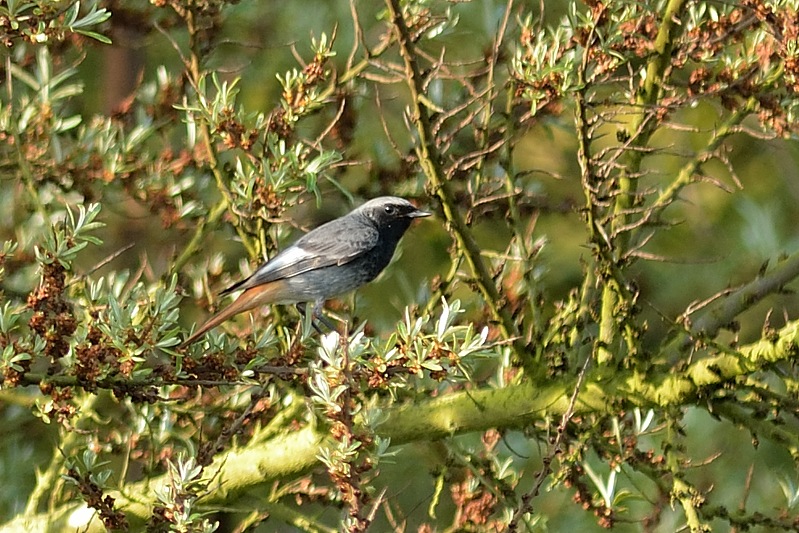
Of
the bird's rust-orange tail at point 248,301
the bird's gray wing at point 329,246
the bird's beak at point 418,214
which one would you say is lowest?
the bird's gray wing at point 329,246

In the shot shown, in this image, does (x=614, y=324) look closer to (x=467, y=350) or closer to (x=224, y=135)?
(x=467, y=350)

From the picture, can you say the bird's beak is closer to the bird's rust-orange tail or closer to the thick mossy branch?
the bird's rust-orange tail

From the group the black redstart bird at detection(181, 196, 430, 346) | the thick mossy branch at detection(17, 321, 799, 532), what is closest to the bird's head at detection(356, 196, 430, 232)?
the black redstart bird at detection(181, 196, 430, 346)

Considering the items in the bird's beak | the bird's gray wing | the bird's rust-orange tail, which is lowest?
the bird's gray wing

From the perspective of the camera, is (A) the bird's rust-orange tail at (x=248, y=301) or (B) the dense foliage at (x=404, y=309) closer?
(B) the dense foliage at (x=404, y=309)

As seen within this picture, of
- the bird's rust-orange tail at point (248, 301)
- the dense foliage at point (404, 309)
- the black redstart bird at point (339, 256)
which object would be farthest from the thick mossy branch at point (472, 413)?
the black redstart bird at point (339, 256)

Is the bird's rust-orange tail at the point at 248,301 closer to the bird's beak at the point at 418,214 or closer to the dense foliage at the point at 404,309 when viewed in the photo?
the dense foliage at the point at 404,309

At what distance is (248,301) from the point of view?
176 inches

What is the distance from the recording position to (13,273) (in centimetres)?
480

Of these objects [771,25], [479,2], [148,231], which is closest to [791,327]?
[771,25]

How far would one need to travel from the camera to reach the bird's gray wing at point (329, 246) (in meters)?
4.98

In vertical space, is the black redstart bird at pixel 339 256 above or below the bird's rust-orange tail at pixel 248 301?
below

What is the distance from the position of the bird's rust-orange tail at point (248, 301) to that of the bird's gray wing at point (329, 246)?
17cm

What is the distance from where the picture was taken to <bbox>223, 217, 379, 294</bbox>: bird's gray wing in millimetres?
4980
